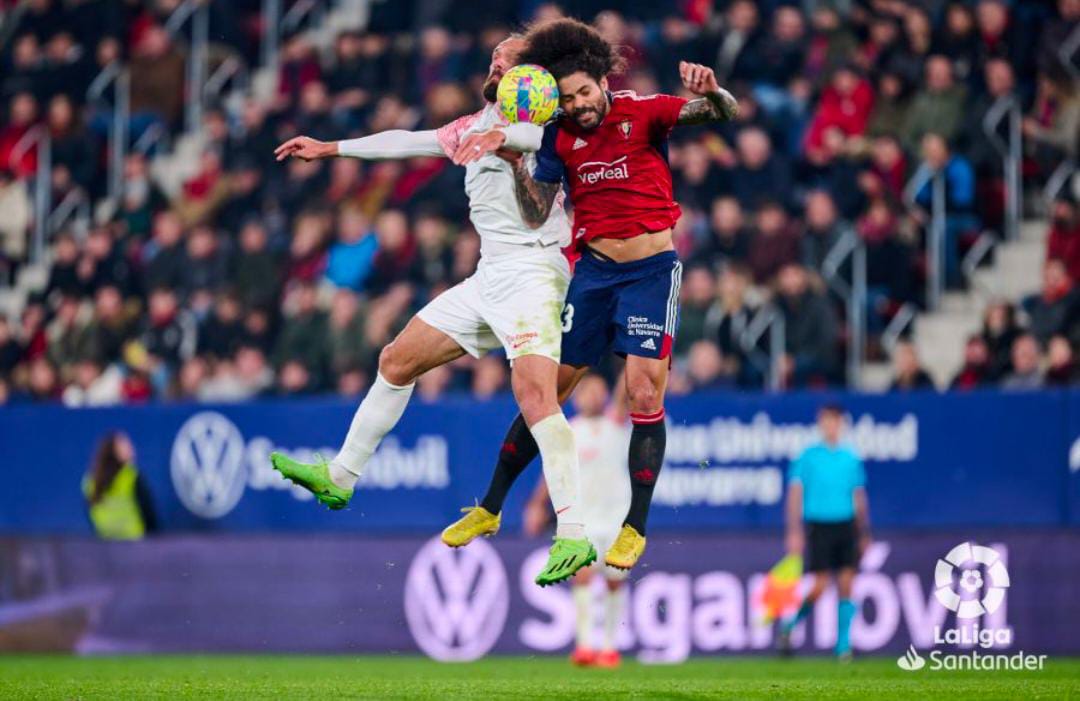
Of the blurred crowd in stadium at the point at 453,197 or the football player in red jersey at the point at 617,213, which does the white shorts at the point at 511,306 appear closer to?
the football player in red jersey at the point at 617,213

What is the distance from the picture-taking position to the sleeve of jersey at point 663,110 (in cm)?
1119

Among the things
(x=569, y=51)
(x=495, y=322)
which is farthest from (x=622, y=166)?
(x=495, y=322)

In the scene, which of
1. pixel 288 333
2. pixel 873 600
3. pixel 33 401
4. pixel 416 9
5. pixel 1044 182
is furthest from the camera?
Answer: pixel 416 9

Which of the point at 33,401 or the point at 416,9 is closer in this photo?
the point at 33,401

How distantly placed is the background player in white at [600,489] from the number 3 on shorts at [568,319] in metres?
5.71

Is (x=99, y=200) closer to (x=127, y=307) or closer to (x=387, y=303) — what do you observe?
(x=127, y=307)

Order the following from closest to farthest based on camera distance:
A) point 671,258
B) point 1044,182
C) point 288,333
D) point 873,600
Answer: point 671,258 → point 873,600 → point 1044,182 → point 288,333

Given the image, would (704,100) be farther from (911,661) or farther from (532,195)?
(911,661)

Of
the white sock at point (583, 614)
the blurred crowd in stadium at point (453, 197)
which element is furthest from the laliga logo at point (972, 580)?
the white sock at point (583, 614)

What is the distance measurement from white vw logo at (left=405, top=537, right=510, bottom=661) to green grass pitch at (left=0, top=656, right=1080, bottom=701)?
383mm

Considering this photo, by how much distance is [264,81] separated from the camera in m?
25.4

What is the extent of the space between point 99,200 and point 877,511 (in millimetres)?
10819

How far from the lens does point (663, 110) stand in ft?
36.7

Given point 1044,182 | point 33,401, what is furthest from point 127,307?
point 1044,182
